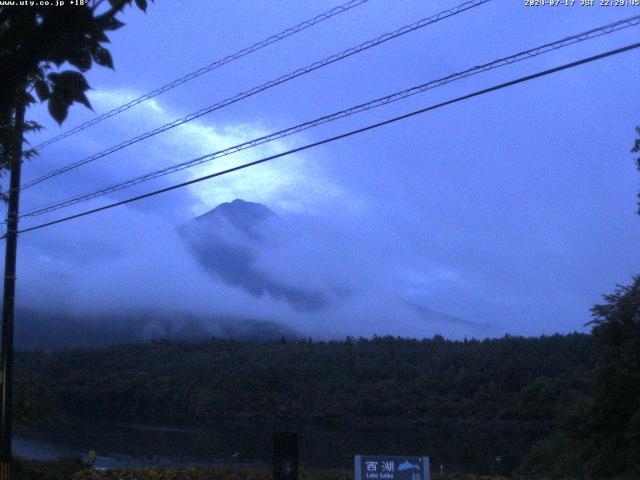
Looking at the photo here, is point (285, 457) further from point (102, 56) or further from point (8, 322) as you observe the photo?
point (102, 56)

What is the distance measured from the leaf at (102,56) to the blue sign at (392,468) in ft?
28.7

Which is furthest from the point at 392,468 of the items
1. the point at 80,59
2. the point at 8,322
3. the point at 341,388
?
the point at 341,388

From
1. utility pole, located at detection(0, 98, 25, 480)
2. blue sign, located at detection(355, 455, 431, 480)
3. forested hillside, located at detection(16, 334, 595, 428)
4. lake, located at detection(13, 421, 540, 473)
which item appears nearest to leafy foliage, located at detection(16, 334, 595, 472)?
forested hillside, located at detection(16, 334, 595, 428)

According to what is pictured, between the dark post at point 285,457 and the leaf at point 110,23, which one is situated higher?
the leaf at point 110,23

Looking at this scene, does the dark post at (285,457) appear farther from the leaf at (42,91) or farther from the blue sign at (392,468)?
the leaf at (42,91)

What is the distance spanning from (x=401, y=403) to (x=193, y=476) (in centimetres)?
1968

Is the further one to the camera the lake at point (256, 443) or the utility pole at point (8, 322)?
the lake at point (256, 443)

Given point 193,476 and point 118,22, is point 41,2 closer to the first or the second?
point 118,22

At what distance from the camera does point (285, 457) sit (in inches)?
480

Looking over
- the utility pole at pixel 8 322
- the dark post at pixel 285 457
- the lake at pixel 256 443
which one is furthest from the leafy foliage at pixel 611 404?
the utility pole at pixel 8 322

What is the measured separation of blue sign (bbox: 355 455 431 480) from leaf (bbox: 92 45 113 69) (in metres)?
8.75

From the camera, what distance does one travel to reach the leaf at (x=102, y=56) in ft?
15.9

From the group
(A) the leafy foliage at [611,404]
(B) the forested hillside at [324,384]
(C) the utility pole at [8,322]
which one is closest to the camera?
(C) the utility pole at [8,322]

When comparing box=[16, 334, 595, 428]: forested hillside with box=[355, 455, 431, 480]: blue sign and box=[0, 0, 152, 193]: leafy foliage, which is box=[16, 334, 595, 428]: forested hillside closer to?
box=[355, 455, 431, 480]: blue sign
